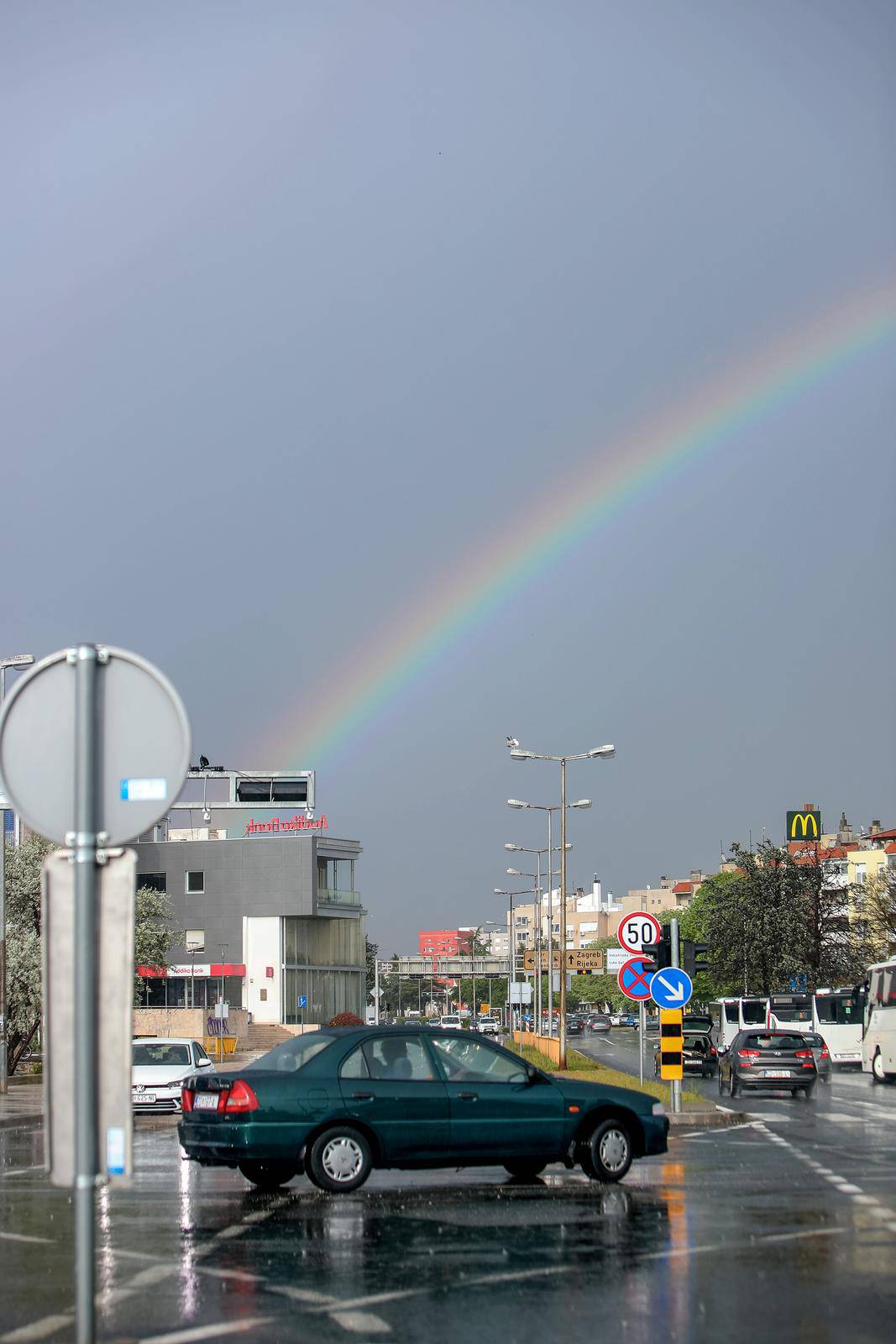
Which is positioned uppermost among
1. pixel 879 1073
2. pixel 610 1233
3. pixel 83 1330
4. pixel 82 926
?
pixel 82 926

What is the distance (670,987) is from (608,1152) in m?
9.73

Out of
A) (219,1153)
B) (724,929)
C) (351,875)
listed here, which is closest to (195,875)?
(351,875)

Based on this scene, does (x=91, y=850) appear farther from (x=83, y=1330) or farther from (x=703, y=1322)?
(x=703, y=1322)

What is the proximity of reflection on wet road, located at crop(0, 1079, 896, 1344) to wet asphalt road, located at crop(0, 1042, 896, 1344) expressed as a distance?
25 millimetres

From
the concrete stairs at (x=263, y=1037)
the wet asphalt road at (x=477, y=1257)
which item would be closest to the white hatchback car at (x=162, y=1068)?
the wet asphalt road at (x=477, y=1257)

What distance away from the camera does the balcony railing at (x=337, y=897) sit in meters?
100

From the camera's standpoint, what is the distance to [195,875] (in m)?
101

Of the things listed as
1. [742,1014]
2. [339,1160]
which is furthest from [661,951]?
[742,1014]

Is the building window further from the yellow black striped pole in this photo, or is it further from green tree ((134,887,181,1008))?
the yellow black striped pole

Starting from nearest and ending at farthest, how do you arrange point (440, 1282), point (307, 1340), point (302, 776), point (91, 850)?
1. point (91, 850)
2. point (307, 1340)
3. point (440, 1282)
4. point (302, 776)

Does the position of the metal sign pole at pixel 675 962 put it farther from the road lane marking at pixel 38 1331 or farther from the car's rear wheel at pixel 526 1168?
the road lane marking at pixel 38 1331

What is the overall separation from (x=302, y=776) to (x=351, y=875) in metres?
8.31

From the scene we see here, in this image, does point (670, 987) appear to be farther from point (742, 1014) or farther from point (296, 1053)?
point (742, 1014)

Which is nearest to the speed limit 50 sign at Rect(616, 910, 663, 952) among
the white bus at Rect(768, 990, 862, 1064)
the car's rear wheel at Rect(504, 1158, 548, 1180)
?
the car's rear wheel at Rect(504, 1158, 548, 1180)
